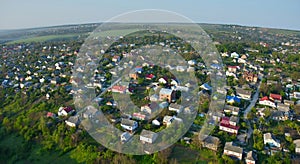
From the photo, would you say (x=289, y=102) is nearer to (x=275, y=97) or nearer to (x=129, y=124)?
(x=275, y=97)

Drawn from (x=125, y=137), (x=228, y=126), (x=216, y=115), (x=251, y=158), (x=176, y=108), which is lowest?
(x=251, y=158)

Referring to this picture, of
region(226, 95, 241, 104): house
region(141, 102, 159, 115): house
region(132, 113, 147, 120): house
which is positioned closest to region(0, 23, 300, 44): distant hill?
region(226, 95, 241, 104): house

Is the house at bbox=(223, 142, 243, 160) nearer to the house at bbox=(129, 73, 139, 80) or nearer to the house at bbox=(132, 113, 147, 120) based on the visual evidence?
the house at bbox=(132, 113, 147, 120)

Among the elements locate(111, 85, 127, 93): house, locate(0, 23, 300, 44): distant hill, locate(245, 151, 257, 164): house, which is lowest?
locate(245, 151, 257, 164): house

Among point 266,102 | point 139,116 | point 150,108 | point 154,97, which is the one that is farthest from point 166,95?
point 266,102

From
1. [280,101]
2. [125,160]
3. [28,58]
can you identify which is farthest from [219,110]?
[28,58]

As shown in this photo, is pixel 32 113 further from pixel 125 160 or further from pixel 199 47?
pixel 199 47

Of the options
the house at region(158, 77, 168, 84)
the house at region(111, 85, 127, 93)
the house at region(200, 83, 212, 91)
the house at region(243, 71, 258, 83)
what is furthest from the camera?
the house at region(243, 71, 258, 83)
